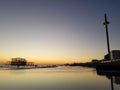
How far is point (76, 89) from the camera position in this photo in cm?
2166

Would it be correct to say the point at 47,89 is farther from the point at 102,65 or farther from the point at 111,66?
the point at 102,65

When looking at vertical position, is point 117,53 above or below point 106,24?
below

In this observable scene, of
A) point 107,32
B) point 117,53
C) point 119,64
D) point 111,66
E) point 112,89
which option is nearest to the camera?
point 112,89

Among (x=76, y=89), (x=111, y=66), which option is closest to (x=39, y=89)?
(x=76, y=89)

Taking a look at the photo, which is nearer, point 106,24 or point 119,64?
point 119,64

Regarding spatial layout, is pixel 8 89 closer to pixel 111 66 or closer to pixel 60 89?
pixel 60 89

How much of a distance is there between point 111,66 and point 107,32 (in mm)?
24477

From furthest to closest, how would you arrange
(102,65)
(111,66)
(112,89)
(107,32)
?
(107,32) < (102,65) < (111,66) < (112,89)

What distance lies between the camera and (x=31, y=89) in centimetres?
2247

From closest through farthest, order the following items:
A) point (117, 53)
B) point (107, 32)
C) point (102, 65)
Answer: point (102, 65) → point (107, 32) → point (117, 53)

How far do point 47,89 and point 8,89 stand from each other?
15.4 ft

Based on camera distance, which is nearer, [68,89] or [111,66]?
[68,89]

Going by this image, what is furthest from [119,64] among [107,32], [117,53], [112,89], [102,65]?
[117,53]

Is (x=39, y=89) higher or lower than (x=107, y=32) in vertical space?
lower
